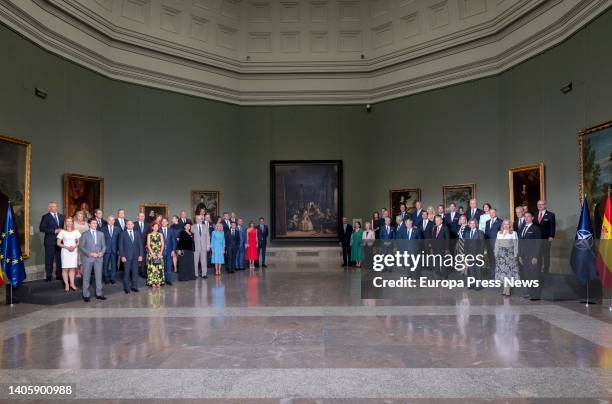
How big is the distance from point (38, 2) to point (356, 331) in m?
12.4

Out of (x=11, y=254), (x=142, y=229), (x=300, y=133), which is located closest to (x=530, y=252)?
(x=142, y=229)

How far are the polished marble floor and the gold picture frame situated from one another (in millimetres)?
6914

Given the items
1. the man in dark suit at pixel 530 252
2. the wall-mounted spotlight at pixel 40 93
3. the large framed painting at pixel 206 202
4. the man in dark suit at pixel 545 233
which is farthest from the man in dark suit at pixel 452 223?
the wall-mounted spotlight at pixel 40 93

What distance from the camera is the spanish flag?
9977 millimetres

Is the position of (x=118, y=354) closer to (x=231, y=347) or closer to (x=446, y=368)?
(x=231, y=347)

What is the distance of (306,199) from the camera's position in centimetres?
2100

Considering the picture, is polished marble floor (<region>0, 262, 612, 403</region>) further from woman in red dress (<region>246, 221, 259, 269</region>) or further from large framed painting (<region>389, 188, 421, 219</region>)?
large framed painting (<region>389, 188, 421, 219</region>)

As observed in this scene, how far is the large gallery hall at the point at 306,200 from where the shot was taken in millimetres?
6133

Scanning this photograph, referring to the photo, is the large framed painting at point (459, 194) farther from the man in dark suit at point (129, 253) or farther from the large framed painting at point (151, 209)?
the man in dark suit at point (129, 253)

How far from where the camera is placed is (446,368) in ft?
19.1

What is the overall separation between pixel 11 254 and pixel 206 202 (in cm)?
950

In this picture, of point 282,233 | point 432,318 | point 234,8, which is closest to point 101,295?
point 432,318

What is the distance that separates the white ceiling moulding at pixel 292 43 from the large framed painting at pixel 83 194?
12.1ft

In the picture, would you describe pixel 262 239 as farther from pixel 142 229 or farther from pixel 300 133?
pixel 142 229
